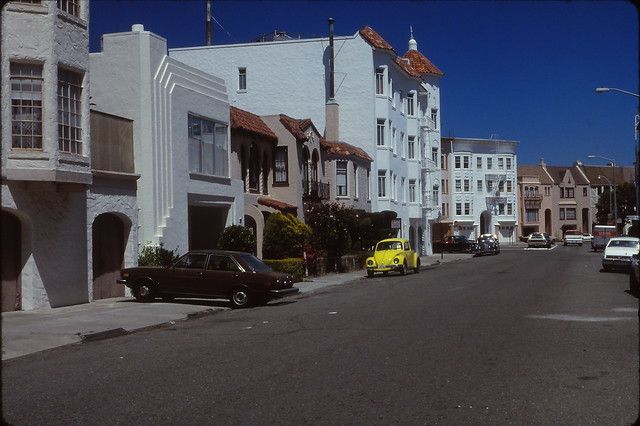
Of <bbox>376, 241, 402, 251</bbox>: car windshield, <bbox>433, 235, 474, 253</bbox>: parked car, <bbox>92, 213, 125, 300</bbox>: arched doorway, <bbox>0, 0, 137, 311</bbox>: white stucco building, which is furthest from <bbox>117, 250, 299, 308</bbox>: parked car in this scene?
<bbox>433, 235, 474, 253</bbox>: parked car

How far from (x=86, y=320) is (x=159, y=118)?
33.2ft

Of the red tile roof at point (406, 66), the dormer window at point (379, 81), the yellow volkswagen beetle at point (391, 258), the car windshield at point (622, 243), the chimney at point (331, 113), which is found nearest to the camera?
the car windshield at point (622, 243)

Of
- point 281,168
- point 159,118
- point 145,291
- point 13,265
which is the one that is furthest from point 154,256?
point 281,168

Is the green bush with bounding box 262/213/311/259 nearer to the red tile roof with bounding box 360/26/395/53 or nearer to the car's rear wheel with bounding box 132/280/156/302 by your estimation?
the car's rear wheel with bounding box 132/280/156/302

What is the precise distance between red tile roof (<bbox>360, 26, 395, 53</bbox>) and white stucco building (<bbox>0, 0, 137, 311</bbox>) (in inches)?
1315

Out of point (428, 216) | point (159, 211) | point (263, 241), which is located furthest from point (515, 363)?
point (428, 216)

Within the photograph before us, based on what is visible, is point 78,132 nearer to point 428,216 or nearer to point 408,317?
point 408,317

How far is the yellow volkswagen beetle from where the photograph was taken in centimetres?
3659

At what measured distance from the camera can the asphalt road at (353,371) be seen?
7.76 metres

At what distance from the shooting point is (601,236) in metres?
70.6

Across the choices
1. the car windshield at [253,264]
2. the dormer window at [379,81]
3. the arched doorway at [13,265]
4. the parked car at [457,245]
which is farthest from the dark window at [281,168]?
the parked car at [457,245]

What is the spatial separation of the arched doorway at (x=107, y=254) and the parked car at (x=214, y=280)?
155 cm

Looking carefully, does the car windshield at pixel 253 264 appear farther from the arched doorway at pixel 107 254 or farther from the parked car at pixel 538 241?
the parked car at pixel 538 241

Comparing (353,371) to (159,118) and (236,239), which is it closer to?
(159,118)
